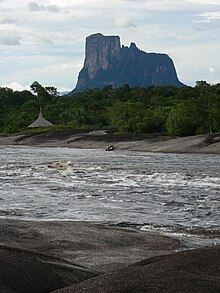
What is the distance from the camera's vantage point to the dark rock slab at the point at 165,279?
8.22 meters

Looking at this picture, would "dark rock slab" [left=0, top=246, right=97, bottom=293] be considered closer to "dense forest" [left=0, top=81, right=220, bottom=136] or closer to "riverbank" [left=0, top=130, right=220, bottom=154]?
"riverbank" [left=0, top=130, right=220, bottom=154]

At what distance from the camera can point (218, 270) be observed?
954cm

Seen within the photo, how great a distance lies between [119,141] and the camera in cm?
8206

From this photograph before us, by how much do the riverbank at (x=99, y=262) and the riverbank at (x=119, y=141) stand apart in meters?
46.0

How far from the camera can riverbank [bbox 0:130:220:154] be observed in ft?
219

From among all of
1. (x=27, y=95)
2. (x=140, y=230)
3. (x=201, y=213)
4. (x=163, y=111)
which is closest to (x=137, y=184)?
(x=201, y=213)

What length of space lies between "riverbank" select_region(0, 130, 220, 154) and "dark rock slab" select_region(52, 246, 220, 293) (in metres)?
52.3

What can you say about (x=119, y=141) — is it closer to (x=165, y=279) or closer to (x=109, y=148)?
(x=109, y=148)

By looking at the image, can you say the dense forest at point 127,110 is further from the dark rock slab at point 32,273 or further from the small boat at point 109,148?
the dark rock slab at point 32,273

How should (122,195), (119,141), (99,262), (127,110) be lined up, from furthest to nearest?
(127,110) → (119,141) → (122,195) → (99,262)

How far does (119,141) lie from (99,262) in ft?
227

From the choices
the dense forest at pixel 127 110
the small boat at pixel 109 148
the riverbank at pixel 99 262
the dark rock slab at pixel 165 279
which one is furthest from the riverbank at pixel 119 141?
the dark rock slab at pixel 165 279

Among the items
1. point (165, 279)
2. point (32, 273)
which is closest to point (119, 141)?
point (32, 273)

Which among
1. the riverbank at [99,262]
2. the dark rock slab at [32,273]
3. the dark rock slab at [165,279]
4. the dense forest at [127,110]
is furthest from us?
the dense forest at [127,110]
